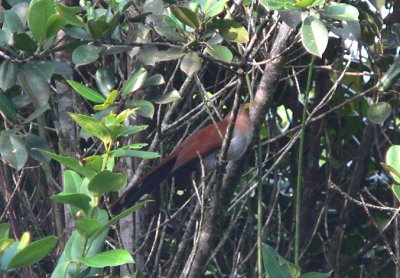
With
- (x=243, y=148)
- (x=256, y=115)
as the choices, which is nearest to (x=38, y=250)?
(x=256, y=115)

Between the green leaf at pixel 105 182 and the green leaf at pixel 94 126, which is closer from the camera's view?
the green leaf at pixel 105 182

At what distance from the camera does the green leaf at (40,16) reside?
297 centimetres

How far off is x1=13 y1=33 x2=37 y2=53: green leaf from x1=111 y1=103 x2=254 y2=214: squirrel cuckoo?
2.86 feet

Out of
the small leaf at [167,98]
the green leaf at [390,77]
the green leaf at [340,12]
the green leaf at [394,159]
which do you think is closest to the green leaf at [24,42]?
the small leaf at [167,98]

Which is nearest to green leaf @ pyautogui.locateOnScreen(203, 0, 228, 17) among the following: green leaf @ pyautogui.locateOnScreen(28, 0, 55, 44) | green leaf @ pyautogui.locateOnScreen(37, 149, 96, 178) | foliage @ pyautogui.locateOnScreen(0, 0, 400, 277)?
foliage @ pyautogui.locateOnScreen(0, 0, 400, 277)

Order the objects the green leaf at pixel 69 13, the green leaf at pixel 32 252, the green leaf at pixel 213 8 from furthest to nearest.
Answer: the green leaf at pixel 213 8, the green leaf at pixel 69 13, the green leaf at pixel 32 252

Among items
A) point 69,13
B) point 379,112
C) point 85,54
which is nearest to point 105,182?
point 69,13

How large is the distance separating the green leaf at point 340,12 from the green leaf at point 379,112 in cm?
106

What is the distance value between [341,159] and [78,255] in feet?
8.93

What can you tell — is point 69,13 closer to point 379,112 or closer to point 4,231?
point 4,231

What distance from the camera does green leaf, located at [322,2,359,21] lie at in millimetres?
3010

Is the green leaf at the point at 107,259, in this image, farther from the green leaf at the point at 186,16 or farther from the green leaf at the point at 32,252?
the green leaf at the point at 186,16

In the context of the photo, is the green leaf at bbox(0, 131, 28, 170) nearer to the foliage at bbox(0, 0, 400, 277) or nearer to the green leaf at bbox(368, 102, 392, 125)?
the foliage at bbox(0, 0, 400, 277)

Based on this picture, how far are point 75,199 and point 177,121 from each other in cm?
162
